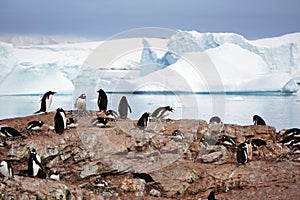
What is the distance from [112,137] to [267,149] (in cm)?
343

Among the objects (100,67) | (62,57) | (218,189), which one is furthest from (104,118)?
(62,57)

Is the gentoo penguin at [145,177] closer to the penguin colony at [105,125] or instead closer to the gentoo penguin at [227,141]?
the penguin colony at [105,125]

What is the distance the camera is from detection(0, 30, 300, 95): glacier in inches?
658

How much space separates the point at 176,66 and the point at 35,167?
1269cm

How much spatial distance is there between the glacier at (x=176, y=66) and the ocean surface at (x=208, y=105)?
40 centimetres

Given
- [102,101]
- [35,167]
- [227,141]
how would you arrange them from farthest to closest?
[102,101]
[227,141]
[35,167]

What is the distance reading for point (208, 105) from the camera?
16.9 meters

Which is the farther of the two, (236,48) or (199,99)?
(236,48)

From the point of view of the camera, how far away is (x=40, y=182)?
20.6 ft

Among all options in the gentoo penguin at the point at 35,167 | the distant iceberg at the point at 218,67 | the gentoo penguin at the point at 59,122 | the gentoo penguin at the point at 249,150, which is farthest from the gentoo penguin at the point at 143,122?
the distant iceberg at the point at 218,67

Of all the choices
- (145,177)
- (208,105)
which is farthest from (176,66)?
(145,177)

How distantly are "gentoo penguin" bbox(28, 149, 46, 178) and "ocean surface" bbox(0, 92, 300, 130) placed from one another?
675 centimetres

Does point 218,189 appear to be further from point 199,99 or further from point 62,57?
point 62,57

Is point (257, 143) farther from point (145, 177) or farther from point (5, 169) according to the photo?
point (5, 169)
